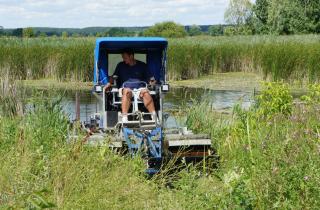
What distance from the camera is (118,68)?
32.6 ft

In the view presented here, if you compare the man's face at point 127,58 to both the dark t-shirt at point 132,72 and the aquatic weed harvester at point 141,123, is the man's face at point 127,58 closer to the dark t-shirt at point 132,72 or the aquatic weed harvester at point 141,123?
the dark t-shirt at point 132,72

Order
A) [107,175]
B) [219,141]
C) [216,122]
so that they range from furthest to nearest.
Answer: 1. [216,122]
2. [219,141]
3. [107,175]

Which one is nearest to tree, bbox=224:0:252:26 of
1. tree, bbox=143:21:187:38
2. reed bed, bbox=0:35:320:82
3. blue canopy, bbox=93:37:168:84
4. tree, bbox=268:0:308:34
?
tree, bbox=143:21:187:38

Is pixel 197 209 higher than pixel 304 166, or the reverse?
pixel 304 166

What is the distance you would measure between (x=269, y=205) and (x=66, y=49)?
1865cm

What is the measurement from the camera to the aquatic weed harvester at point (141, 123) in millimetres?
7676

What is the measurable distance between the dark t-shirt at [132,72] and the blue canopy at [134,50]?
0.33 metres

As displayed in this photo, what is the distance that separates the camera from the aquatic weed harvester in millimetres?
7676

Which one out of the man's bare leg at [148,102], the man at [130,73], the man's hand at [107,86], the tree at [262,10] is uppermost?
the tree at [262,10]

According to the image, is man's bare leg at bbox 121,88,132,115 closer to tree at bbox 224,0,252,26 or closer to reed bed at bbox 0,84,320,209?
reed bed at bbox 0,84,320,209

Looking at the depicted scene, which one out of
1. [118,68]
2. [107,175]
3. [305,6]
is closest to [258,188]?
[107,175]

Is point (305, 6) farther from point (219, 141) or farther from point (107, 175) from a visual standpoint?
point (107, 175)

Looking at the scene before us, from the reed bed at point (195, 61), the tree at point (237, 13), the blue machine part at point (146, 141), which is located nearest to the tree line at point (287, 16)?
the tree at point (237, 13)

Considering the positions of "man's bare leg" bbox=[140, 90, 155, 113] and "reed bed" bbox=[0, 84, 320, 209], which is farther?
"man's bare leg" bbox=[140, 90, 155, 113]
